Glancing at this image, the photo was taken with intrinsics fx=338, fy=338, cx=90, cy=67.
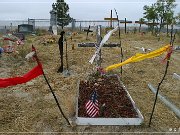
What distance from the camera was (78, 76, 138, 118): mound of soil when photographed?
30.8 ft

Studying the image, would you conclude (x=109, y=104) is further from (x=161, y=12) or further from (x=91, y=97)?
(x=161, y=12)

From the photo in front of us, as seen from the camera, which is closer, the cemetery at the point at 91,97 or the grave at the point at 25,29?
the cemetery at the point at 91,97

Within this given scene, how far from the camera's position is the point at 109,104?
1014 centimetres

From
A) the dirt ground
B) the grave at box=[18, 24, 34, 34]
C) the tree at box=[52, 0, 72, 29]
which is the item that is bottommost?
the dirt ground

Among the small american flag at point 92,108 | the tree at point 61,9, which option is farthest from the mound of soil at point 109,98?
the tree at point 61,9

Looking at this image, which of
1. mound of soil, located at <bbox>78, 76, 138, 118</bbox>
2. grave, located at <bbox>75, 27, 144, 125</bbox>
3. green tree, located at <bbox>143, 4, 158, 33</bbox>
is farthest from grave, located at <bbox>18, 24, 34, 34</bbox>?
grave, located at <bbox>75, 27, 144, 125</bbox>

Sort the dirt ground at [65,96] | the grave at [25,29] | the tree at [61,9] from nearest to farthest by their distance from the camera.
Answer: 1. the dirt ground at [65,96]
2. the grave at [25,29]
3. the tree at [61,9]

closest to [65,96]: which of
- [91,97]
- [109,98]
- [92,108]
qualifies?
[109,98]

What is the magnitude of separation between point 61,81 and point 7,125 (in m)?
5.02

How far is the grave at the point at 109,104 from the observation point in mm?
8859

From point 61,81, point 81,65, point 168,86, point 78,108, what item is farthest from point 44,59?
point 78,108

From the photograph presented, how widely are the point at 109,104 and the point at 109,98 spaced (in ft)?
2.37

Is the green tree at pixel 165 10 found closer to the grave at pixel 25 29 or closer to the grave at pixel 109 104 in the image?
the grave at pixel 25 29

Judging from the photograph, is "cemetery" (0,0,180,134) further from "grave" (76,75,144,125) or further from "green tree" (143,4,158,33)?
"green tree" (143,4,158,33)
